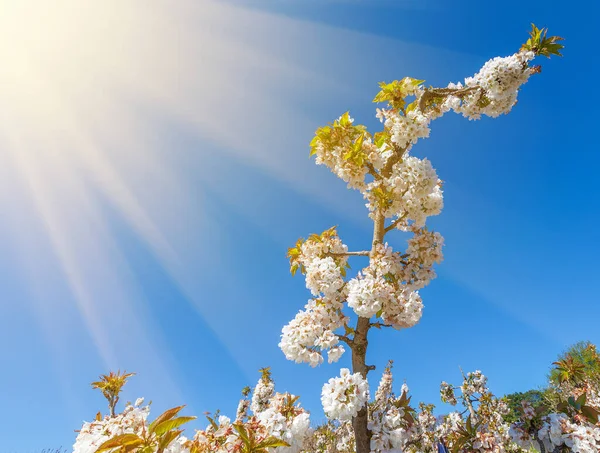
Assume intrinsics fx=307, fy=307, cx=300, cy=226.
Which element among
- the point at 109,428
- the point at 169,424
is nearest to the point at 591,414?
the point at 169,424

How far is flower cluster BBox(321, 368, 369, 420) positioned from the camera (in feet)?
11.5

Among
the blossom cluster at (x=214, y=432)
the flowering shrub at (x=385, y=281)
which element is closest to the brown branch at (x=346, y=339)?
the flowering shrub at (x=385, y=281)

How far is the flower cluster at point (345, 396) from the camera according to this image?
138 inches

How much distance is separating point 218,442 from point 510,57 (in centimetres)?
684

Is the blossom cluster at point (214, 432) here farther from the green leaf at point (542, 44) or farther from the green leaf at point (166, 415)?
the green leaf at point (542, 44)

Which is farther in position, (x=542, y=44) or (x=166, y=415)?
(x=542, y=44)

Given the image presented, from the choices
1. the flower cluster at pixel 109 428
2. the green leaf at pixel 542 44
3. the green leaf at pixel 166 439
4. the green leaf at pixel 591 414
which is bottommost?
the green leaf at pixel 591 414

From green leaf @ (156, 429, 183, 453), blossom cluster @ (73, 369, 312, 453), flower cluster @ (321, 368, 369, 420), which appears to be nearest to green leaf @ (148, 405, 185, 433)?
blossom cluster @ (73, 369, 312, 453)

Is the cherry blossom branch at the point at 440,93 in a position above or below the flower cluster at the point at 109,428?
above

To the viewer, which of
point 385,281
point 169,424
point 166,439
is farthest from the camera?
point 385,281

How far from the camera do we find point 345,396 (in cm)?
355

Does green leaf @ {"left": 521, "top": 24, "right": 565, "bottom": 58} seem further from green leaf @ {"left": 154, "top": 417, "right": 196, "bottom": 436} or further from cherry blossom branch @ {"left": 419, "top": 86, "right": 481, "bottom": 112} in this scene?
green leaf @ {"left": 154, "top": 417, "right": 196, "bottom": 436}

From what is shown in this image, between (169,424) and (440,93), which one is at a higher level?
(440,93)

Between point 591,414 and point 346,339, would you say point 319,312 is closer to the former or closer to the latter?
point 346,339
